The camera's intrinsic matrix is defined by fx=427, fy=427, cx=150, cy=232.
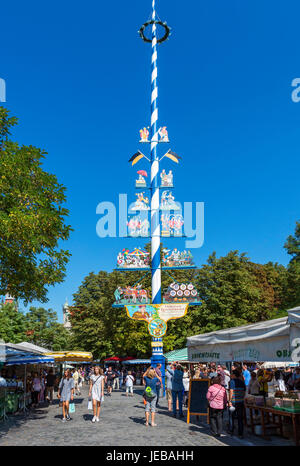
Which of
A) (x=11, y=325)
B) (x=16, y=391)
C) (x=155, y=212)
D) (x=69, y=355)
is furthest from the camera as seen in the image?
(x=11, y=325)

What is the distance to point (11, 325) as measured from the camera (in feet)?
172

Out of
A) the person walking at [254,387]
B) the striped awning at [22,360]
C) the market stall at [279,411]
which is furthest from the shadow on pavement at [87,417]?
the market stall at [279,411]

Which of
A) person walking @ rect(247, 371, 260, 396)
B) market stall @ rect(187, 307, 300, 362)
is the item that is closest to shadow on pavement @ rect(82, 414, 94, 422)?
market stall @ rect(187, 307, 300, 362)

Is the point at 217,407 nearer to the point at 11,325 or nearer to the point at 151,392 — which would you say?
the point at 151,392

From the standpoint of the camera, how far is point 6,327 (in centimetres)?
5031

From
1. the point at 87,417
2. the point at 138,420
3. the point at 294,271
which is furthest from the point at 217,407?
the point at 294,271

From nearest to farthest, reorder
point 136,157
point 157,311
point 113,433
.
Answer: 1. point 113,433
2. point 157,311
3. point 136,157

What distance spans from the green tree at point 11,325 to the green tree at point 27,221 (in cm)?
3864

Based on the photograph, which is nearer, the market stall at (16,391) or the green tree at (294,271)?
the market stall at (16,391)

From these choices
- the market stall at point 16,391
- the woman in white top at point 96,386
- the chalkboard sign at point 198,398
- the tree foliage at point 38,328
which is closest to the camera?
the chalkboard sign at point 198,398

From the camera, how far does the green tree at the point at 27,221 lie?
37.8ft

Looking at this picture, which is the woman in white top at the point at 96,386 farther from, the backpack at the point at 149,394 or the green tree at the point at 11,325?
the green tree at the point at 11,325

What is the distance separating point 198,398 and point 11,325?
4358cm
